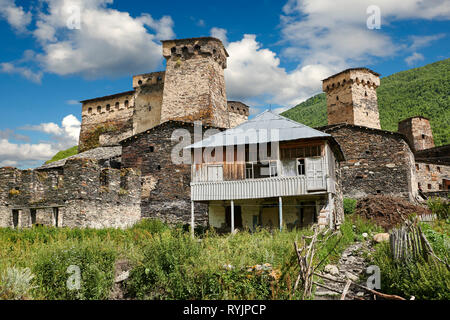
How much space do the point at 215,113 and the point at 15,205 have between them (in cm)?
1497

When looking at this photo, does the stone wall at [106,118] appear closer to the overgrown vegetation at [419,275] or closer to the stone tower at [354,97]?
the stone tower at [354,97]

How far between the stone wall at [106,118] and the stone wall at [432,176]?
25.4 m

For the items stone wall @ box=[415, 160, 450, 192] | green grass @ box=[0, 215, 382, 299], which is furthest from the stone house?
stone wall @ box=[415, 160, 450, 192]

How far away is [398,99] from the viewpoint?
63.9 metres

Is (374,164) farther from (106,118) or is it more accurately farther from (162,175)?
(106,118)

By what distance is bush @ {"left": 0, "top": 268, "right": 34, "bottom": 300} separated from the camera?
27.3 ft

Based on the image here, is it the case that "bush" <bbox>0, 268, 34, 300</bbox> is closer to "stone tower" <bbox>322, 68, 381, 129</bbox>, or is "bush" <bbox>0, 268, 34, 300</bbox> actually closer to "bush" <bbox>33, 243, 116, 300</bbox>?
"bush" <bbox>33, 243, 116, 300</bbox>

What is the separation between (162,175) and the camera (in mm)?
22922

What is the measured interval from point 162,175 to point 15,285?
14.4 metres

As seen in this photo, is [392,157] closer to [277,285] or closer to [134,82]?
[277,285]

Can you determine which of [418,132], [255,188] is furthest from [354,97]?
[255,188]

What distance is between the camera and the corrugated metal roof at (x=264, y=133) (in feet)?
56.5

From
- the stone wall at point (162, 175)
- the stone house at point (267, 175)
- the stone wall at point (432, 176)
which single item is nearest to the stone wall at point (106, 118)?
the stone wall at point (162, 175)

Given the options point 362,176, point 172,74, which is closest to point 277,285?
point 362,176
